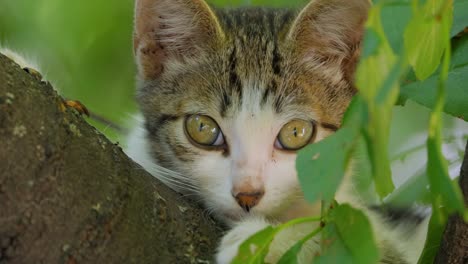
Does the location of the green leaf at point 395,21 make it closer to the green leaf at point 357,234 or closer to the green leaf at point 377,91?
the green leaf at point 377,91

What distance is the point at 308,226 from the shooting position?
1.62 m

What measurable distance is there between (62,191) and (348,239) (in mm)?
505

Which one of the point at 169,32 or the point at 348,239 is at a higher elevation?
the point at 348,239

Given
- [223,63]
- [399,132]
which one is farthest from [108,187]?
[399,132]

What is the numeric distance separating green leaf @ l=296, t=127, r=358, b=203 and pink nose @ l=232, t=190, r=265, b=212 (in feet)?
2.86

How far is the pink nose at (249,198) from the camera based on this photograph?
1717 mm

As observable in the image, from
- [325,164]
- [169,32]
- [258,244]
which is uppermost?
[325,164]

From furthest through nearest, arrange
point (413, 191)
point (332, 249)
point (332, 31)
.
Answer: point (332, 31)
point (413, 191)
point (332, 249)

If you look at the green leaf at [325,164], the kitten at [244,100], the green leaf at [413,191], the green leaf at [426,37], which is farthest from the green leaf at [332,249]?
the green leaf at [413,191]

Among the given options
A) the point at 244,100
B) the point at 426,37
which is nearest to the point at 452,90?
the point at 426,37

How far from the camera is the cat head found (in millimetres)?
1772

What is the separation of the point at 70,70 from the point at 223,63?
0.79m

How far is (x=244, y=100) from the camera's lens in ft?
6.17

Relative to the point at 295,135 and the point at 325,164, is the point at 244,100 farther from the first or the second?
the point at 325,164
